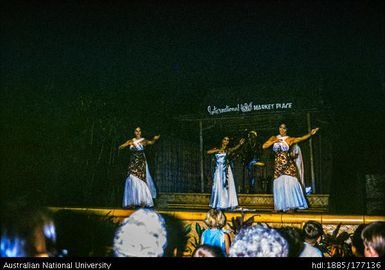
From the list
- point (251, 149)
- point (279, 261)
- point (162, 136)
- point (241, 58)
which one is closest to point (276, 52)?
point (241, 58)

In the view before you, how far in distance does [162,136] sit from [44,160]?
4.66m

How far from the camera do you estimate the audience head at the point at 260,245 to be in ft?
8.30

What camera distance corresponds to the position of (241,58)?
34.4 ft

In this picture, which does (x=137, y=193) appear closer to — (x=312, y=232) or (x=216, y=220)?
(x=216, y=220)

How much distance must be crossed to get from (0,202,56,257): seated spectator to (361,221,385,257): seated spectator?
3.10 meters

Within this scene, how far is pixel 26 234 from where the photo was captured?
257 cm

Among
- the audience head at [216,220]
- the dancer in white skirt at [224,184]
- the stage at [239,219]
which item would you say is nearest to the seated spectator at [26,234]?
the audience head at [216,220]

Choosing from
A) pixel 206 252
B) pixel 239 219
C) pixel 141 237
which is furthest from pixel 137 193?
pixel 141 237

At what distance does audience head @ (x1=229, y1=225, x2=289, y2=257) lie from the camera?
2529 mm

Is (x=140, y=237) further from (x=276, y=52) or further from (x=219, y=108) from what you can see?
(x=219, y=108)

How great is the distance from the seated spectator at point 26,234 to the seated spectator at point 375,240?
3102 mm

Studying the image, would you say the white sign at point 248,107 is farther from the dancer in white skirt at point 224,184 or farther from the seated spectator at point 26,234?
the seated spectator at point 26,234

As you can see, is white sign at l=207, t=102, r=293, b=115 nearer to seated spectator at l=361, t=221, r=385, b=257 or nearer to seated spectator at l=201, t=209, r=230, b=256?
seated spectator at l=201, t=209, r=230, b=256

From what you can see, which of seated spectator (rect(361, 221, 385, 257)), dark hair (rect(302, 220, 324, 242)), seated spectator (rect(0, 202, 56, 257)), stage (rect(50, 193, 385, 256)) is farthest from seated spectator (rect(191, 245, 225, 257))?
stage (rect(50, 193, 385, 256))
